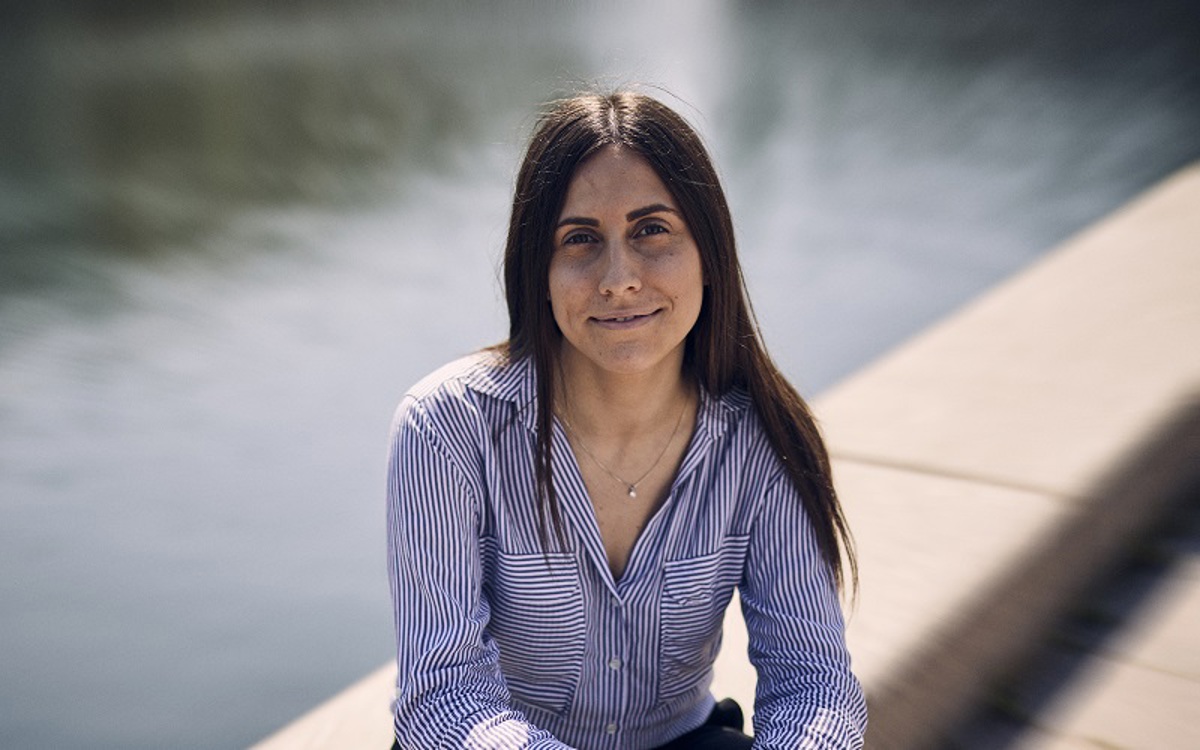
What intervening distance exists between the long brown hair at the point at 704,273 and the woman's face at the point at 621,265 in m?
0.02

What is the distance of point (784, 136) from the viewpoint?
8188 mm

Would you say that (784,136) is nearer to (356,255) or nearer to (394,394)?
A: (356,255)

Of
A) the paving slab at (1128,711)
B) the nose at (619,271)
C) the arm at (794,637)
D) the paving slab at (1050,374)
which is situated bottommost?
the paving slab at (1128,711)

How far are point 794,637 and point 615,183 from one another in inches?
24.4

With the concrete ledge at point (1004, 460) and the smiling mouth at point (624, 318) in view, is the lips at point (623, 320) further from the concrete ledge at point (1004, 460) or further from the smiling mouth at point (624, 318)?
the concrete ledge at point (1004, 460)

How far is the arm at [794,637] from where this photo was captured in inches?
57.7

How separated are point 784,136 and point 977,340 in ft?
16.8

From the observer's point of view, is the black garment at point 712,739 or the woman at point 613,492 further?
the black garment at point 712,739

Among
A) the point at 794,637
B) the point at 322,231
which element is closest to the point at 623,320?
the point at 794,637

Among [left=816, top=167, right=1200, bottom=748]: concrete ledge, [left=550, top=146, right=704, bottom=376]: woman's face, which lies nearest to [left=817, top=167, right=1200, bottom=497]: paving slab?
[left=816, top=167, right=1200, bottom=748]: concrete ledge

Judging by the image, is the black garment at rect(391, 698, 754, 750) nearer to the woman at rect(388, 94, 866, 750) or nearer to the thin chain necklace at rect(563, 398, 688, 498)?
the woman at rect(388, 94, 866, 750)

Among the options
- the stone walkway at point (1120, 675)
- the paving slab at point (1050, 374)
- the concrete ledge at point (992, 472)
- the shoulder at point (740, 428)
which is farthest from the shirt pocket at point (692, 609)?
the paving slab at point (1050, 374)

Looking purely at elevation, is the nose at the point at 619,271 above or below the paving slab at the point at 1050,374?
above

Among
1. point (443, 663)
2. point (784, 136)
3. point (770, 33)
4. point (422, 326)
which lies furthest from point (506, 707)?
point (770, 33)
